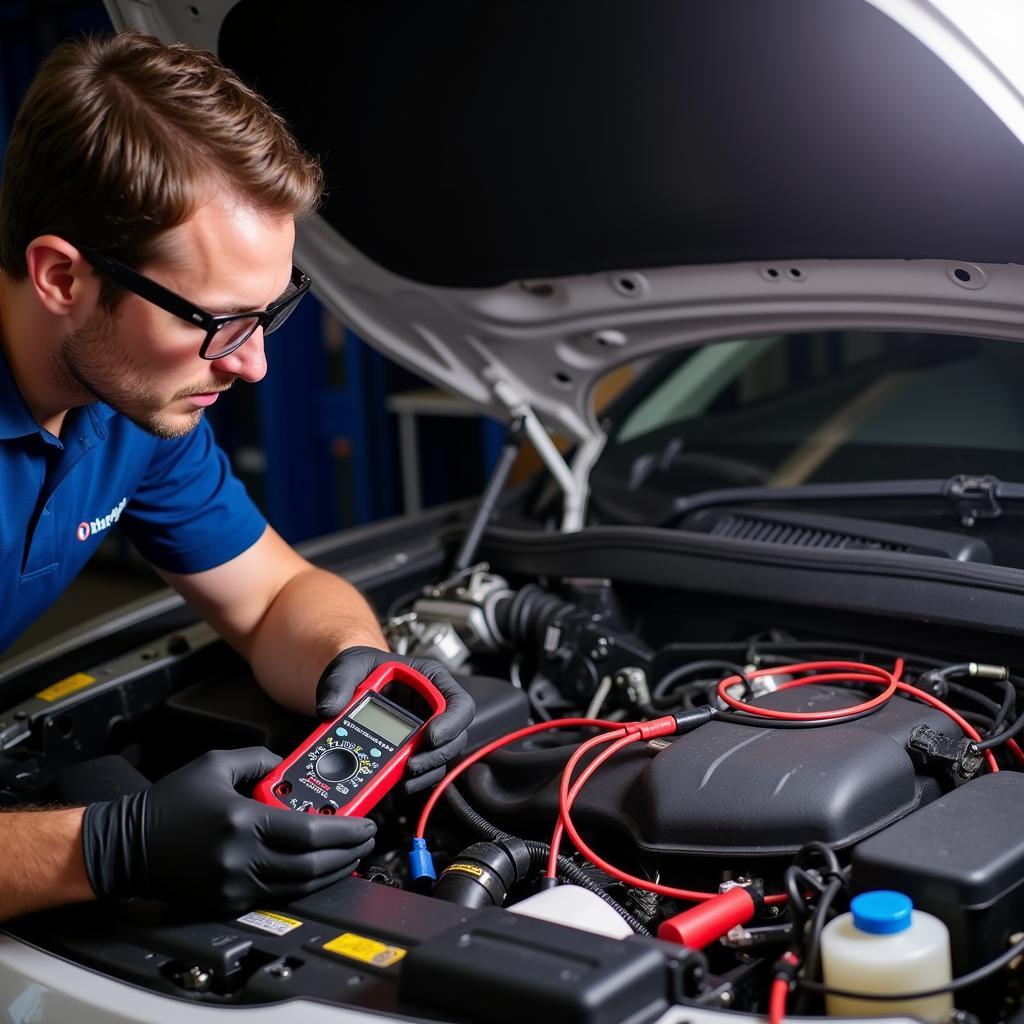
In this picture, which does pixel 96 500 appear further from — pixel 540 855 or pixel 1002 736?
pixel 1002 736

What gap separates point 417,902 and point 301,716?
48cm

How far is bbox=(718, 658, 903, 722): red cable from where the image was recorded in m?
1.29

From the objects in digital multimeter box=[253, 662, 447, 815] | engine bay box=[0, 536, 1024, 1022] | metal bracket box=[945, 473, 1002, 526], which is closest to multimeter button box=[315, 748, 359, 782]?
digital multimeter box=[253, 662, 447, 815]

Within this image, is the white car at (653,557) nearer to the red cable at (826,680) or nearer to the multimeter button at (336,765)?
the red cable at (826,680)

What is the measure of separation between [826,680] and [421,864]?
0.52 meters

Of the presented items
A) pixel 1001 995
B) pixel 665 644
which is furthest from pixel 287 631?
pixel 1001 995

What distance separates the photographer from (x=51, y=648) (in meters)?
1.71

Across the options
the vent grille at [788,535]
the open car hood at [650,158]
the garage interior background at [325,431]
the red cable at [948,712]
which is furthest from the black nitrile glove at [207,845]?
the garage interior background at [325,431]

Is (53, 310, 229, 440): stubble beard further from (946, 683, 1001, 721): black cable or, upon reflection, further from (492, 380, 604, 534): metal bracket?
(946, 683, 1001, 721): black cable

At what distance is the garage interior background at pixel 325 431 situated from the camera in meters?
4.32

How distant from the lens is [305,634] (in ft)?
5.24

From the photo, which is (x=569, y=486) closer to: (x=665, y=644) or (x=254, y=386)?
(x=665, y=644)

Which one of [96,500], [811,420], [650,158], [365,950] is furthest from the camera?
[811,420]

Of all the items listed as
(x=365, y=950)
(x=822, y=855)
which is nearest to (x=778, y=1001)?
(x=822, y=855)
